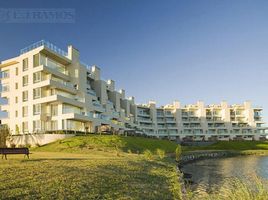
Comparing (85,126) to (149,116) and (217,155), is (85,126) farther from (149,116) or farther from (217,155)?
(149,116)

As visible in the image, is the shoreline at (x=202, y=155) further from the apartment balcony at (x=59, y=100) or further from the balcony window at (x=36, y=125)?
the balcony window at (x=36, y=125)

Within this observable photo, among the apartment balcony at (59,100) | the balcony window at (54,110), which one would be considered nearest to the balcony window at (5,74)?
the apartment balcony at (59,100)

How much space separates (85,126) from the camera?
2279 inches

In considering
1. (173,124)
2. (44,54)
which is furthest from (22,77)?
(173,124)

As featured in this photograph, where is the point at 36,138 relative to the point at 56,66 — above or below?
below

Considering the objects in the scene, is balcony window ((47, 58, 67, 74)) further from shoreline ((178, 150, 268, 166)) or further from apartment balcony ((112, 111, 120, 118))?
shoreline ((178, 150, 268, 166))

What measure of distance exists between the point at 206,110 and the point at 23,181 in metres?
117

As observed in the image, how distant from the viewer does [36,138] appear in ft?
151

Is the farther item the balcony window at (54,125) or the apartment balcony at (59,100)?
the balcony window at (54,125)

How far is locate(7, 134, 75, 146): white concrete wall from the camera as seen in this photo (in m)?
44.7

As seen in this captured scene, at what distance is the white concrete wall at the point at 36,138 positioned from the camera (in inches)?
1759

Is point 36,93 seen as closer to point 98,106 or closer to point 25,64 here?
point 25,64

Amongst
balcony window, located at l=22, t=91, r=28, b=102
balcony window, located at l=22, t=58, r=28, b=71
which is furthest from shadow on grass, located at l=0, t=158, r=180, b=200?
balcony window, located at l=22, t=58, r=28, b=71

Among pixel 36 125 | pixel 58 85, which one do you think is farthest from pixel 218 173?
pixel 36 125
